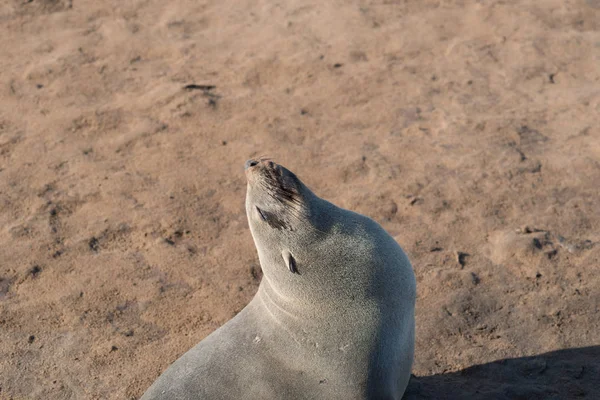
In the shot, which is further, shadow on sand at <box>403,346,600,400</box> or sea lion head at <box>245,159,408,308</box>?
shadow on sand at <box>403,346,600,400</box>

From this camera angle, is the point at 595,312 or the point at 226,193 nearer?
the point at 595,312

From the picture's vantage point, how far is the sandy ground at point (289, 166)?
4.35 m

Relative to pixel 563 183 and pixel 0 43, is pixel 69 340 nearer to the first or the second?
pixel 563 183

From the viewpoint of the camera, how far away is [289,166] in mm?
5871

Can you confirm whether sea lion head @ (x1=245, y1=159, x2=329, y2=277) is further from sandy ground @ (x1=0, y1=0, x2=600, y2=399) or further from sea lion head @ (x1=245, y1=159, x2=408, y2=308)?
sandy ground @ (x1=0, y1=0, x2=600, y2=399)

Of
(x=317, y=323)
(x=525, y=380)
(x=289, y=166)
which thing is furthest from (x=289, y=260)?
(x=289, y=166)

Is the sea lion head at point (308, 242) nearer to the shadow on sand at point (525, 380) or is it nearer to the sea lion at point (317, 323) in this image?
the sea lion at point (317, 323)

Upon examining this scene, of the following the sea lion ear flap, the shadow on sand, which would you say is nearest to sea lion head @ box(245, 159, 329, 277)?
the sea lion ear flap

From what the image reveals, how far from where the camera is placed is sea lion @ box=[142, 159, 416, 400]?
3.27 metres

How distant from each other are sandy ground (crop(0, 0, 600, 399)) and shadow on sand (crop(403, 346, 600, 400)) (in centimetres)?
1

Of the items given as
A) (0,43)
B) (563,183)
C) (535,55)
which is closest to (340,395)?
(563,183)

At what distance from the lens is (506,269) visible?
4758 mm

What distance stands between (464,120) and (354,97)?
1.03 metres

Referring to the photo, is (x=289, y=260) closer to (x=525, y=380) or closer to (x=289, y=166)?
(x=525, y=380)
